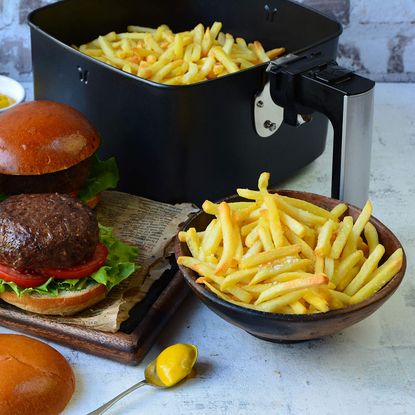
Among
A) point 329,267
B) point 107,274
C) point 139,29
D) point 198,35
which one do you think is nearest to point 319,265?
point 329,267

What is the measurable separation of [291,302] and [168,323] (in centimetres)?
41

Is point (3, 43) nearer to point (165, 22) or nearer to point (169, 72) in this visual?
point (165, 22)

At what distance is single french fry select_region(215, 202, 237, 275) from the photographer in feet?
5.44

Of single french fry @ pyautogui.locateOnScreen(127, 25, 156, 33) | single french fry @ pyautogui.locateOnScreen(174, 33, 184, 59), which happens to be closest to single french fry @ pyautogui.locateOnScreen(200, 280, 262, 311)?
single french fry @ pyautogui.locateOnScreen(174, 33, 184, 59)

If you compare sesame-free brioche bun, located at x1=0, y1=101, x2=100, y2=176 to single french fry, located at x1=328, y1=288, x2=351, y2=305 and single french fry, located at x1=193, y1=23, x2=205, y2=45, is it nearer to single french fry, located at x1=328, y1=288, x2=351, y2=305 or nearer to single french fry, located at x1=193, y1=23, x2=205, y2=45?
single french fry, located at x1=193, y1=23, x2=205, y2=45

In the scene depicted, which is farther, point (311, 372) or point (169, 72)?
point (169, 72)

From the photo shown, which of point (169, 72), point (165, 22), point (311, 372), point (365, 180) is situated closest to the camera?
point (311, 372)

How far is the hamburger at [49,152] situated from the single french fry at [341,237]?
2.35 feet

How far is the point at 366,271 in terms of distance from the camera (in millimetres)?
1674

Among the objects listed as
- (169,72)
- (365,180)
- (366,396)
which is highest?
(169,72)

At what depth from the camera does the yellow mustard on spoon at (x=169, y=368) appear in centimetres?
170

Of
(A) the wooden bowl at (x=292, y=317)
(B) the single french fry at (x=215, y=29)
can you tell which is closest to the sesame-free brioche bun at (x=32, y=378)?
(A) the wooden bowl at (x=292, y=317)

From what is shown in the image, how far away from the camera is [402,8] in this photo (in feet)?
10.0

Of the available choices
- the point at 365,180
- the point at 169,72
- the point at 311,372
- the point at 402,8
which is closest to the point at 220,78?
the point at 169,72
